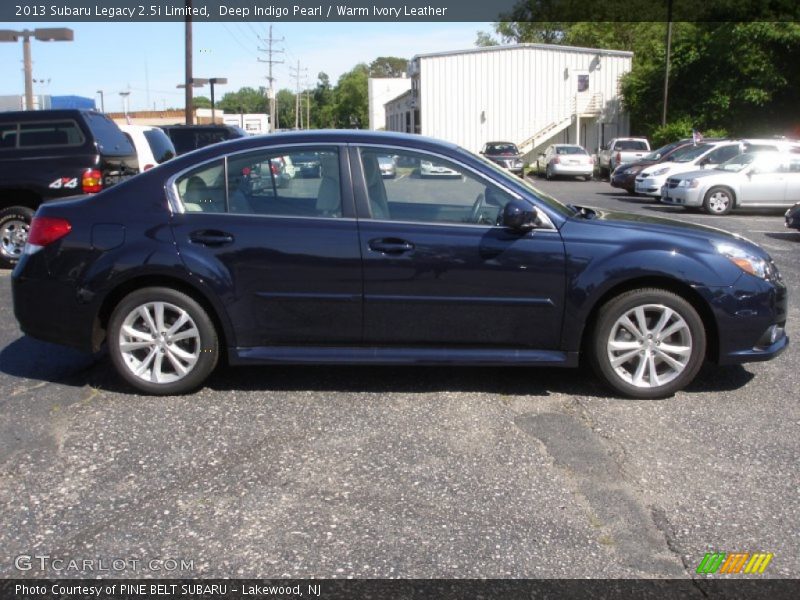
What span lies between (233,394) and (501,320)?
178 centimetres

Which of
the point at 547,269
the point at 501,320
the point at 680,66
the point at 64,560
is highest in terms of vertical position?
the point at 680,66

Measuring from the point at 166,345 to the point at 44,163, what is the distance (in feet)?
18.4

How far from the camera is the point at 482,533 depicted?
3557mm

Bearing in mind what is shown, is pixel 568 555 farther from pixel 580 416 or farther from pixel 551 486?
pixel 580 416

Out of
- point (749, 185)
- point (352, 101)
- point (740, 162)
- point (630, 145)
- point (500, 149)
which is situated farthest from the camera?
point (352, 101)

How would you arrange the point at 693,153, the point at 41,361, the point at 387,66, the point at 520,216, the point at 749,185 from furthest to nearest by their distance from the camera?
the point at 387,66
the point at 693,153
the point at 749,185
the point at 41,361
the point at 520,216

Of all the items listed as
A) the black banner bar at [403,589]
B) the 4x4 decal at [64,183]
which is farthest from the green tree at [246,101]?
the black banner bar at [403,589]

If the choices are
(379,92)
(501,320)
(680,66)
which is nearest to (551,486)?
(501,320)

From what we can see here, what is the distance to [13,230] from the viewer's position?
10.1 meters

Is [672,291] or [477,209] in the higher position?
[477,209]

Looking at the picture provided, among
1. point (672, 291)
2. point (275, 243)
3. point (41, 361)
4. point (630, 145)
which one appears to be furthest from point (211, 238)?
point (630, 145)

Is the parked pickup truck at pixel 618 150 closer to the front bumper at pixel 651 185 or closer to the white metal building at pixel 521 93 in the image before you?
the front bumper at pixel 651 185

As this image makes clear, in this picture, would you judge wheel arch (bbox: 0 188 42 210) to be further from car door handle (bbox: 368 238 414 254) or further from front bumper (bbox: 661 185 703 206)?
front bumper (bbox: 661 185 703 206)

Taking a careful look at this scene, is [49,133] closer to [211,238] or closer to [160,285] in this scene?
[160,285]
